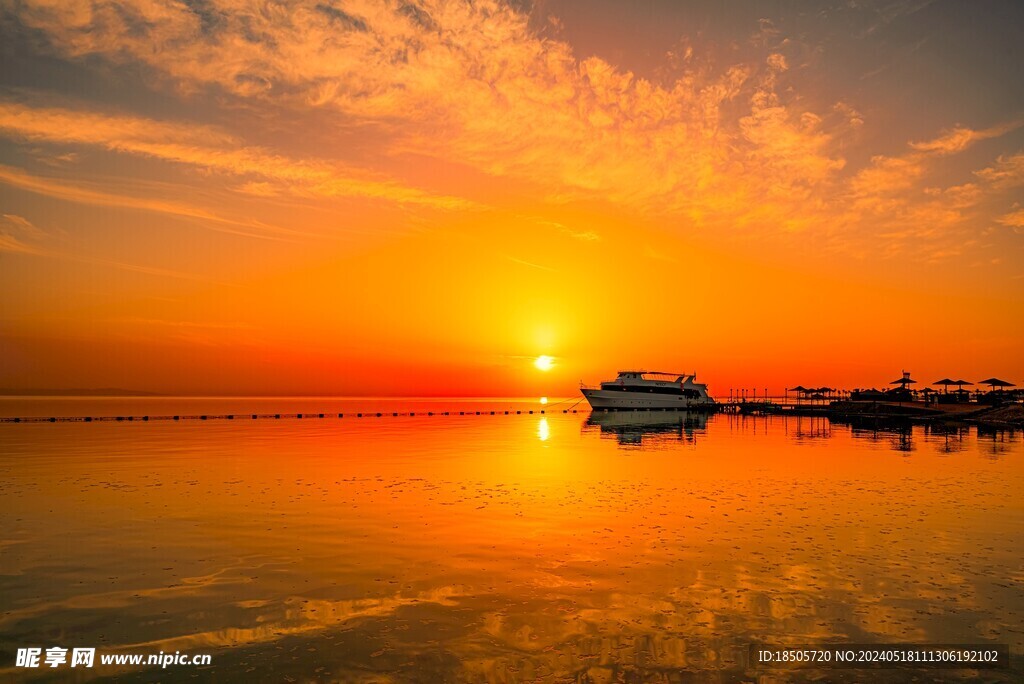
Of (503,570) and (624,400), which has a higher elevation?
(624,400)

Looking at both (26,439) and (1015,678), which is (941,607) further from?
(26,439)

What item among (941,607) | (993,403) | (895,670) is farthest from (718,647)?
(993,403)

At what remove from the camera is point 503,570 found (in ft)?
51.4

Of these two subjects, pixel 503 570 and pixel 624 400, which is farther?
pixel 624 400

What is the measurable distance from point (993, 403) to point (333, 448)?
9520 centimetres

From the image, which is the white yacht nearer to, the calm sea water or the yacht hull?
the yacht hull

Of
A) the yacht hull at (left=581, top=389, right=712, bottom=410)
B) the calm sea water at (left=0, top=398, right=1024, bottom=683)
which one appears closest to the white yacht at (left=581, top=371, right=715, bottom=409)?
the yacht hull at (left=581, top=389, right=712, bottom=410)

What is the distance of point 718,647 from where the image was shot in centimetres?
1083

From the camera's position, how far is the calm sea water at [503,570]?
1072 cm

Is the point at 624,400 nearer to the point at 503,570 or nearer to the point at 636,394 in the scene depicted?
the point at 636,394

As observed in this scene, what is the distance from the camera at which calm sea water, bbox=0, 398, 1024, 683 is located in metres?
10.7

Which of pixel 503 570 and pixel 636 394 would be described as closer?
pixel 503 570

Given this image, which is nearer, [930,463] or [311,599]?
[311,599]

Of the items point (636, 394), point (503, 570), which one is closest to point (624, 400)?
point (636, 394)
